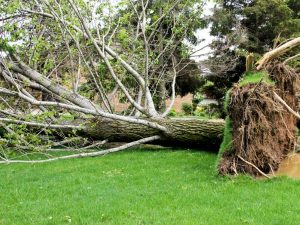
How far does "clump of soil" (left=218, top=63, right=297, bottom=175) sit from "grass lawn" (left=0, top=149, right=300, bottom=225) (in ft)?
1.30

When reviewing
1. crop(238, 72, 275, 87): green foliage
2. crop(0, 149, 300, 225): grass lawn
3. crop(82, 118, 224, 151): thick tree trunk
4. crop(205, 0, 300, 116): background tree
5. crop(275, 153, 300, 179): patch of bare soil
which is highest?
crop(205, 0, 300, 116): background tree

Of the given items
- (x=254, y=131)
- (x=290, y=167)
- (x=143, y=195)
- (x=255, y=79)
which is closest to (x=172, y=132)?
(x=255, y=79)

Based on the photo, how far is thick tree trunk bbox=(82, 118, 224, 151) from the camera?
435 inches

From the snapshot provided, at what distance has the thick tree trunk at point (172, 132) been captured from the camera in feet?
36.2

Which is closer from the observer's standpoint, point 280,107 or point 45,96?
point 280,107

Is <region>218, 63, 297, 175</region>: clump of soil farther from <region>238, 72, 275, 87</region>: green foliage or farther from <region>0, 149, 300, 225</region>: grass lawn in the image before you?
<region>0, 149, 300, 225</region>: grass lawn

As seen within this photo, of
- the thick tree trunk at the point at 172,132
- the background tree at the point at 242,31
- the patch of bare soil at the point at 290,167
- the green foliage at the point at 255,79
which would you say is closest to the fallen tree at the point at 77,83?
the thick tree trunk at the point at 172,132

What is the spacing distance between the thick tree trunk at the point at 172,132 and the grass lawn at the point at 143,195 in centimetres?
90

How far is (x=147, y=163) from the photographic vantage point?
10164 mm

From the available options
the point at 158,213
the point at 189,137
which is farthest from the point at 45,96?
the point at 158,213

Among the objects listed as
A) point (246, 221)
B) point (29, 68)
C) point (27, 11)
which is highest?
point (27, 11)

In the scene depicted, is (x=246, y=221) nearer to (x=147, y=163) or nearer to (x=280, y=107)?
(x=280, y=107)

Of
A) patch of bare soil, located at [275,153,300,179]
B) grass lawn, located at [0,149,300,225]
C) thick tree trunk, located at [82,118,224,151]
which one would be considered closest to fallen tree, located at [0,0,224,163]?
thick tree trunk, located at [82,118,224,151]

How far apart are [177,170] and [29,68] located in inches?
228
